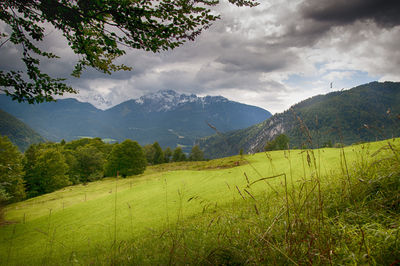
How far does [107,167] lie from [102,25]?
36.0 m

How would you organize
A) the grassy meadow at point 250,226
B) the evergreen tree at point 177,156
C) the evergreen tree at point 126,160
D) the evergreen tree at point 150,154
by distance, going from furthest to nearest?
the evergreen tree at point 177,156, the evergreen tree at point 150,154, the evergreen tree at point 126,160, the grassy meadow at point 250,226

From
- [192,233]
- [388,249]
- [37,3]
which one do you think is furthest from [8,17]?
[388,249]

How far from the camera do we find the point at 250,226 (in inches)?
119

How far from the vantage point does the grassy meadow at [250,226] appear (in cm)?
189

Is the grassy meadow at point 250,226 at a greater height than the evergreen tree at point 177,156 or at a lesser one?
greater

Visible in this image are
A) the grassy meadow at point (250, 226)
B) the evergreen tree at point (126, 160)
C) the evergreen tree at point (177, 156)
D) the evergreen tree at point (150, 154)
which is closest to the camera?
the grassy meadow at point (250, 226)

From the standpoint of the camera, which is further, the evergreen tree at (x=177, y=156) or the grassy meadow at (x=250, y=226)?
the evergreen tree at (x=177, y=156)

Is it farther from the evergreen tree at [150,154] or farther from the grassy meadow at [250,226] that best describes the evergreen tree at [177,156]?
the grassy meadow at [250,226]

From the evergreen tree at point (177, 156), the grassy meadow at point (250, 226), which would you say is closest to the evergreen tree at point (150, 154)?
the evergreen tree at point (177, 156)

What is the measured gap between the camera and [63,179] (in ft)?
104

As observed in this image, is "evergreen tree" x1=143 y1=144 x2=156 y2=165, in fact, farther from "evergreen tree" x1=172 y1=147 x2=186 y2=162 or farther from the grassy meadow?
the grassy meadow

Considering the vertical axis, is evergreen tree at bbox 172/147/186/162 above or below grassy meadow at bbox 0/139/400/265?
below

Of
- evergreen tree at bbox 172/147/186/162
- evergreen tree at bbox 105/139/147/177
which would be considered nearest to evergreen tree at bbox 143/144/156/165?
evergreen tree at bbox 172/147/186/162

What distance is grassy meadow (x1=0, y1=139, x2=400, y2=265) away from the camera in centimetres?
189
